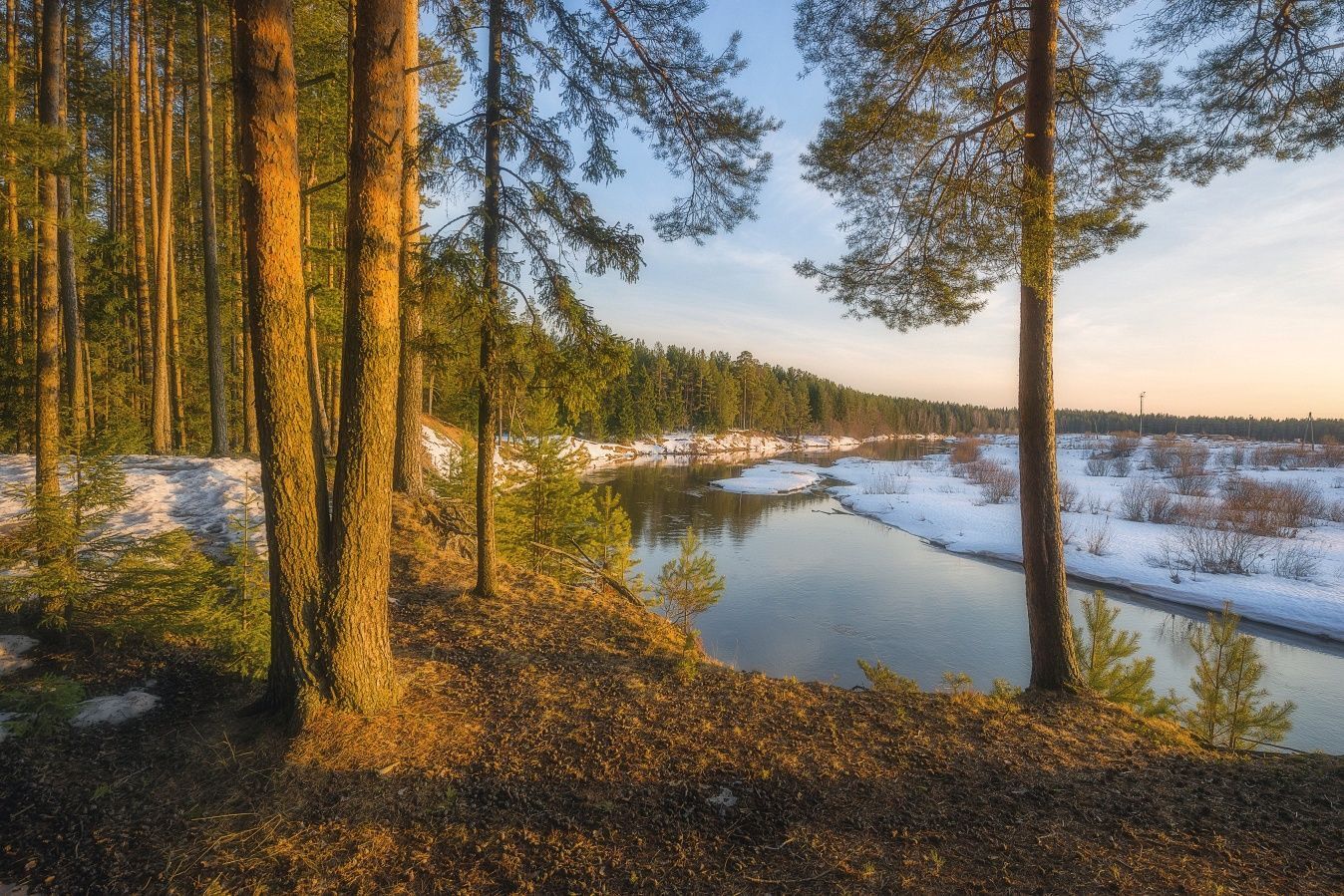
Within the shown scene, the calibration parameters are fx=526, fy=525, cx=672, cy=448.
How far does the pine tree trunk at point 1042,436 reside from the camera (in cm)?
486

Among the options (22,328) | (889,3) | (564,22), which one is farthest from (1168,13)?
(22,328)

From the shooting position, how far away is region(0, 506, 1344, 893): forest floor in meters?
2.33

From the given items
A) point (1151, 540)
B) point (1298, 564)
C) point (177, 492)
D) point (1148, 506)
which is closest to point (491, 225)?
point (177, 492)

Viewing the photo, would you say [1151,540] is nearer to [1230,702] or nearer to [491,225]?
[1230,702]

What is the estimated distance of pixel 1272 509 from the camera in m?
19.1

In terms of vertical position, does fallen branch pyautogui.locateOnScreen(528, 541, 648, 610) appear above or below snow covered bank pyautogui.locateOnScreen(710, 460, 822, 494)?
above

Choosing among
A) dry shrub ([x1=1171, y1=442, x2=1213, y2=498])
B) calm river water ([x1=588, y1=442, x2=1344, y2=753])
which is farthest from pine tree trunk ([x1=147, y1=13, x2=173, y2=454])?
dry shrub ([x1=1171, y1=442, x2=1213, y2=498])

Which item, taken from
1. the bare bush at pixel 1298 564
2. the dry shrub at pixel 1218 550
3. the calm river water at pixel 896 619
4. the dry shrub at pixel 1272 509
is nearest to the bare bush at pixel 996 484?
the dry shrub at pixel 1272 509

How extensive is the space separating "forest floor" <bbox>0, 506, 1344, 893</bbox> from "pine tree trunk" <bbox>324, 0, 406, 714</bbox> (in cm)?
47

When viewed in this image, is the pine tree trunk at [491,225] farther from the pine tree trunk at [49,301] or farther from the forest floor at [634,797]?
the pine tree trunk at [49,301]

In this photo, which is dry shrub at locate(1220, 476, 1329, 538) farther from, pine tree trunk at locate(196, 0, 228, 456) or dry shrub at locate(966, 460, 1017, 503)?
pine tree trunk at locate(196, 0, 228, 456)

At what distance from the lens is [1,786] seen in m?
2.53

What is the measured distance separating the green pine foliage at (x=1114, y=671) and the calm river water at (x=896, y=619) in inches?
102

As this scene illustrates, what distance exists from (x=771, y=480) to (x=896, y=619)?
22443 mm
